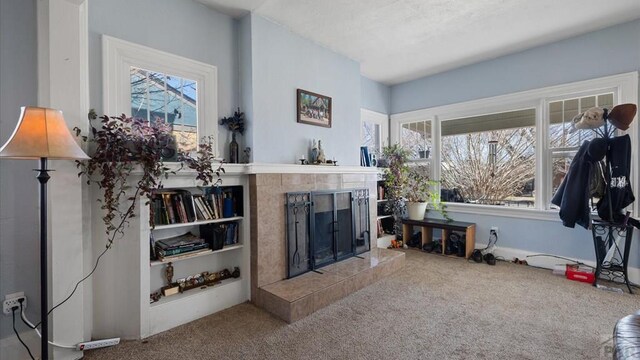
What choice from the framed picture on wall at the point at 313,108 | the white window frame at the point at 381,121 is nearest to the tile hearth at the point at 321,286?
the framed picture on wall at the point at 313,108

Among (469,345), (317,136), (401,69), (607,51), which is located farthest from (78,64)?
(607,51)

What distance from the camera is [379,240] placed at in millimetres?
4242

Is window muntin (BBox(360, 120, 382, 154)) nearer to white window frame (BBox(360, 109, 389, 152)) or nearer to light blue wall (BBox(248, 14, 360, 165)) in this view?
white window frame (BBox(360, 109, 389, 152))

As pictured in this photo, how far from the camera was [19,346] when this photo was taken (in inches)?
70.2

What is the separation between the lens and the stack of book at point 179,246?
2216 millimetres

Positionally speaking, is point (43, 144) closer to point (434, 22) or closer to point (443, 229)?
point (434, 22)

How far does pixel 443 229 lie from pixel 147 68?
154 inches

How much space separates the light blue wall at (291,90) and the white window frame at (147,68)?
0.39 meters

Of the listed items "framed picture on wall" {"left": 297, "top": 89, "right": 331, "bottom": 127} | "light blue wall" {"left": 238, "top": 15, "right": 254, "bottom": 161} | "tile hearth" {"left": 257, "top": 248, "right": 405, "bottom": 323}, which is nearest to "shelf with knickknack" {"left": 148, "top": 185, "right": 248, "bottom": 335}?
"tile hearth" {"left": 257, "top": 248, "right": 405, "bottom": 323}

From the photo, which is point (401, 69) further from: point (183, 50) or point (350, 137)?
point (183, 50)

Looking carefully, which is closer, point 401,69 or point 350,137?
point 350,137

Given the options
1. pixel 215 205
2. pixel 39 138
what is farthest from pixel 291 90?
pixel 39 138

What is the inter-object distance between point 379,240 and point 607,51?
338 cm

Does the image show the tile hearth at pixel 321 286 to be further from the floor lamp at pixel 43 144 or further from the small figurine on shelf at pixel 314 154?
the floor lamp at pixel 43 144
